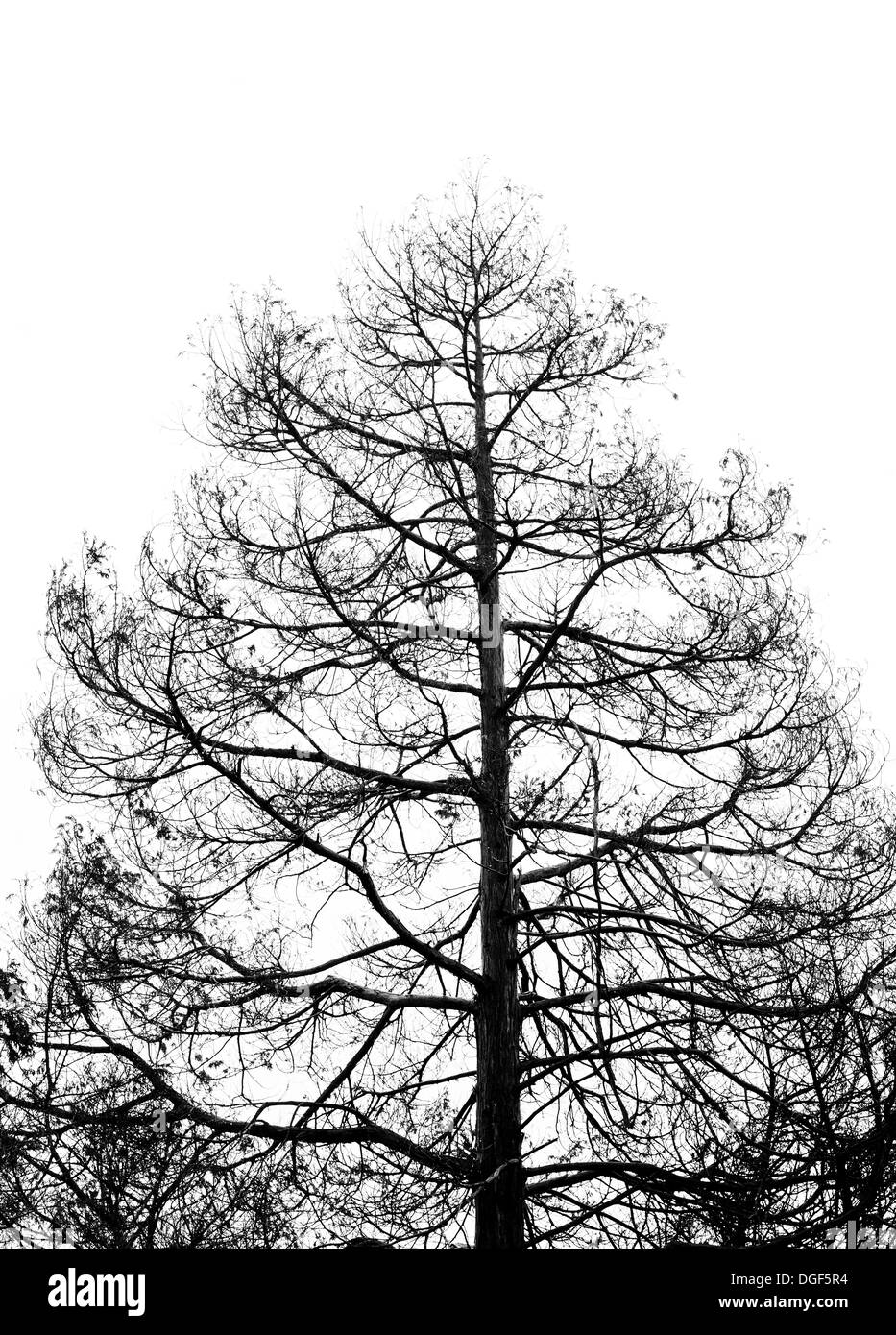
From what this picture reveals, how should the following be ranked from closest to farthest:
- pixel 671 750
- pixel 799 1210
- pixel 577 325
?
1. pixel 799 1210
2. pixel 671 750
3. pixel 577 325

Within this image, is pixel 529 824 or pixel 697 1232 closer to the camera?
pixel 697 1232

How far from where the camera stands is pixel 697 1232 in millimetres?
9055

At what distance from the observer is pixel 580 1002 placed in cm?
1056

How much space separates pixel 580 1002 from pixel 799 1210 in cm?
230

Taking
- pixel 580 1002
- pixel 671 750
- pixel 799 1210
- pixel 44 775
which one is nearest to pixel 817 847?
pixel 671 750

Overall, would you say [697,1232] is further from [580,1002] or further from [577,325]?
[577,325]

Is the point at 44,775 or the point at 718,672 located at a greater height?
the point at 718,672

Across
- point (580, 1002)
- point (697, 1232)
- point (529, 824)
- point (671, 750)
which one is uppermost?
point (671, 750)

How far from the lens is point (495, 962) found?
35.0 ft

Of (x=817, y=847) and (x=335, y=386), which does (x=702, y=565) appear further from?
(x=335, y=386)

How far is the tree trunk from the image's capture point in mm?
9719

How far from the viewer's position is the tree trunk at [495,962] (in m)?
9.72
